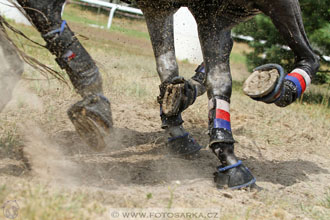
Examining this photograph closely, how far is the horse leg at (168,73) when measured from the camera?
311 centimetres

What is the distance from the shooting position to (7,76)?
251 cm

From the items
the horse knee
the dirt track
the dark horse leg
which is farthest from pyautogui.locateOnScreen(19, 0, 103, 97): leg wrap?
the horse knee

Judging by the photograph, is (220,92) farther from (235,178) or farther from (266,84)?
(235,178)

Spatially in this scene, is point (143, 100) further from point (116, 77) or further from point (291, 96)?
point (291, 96)

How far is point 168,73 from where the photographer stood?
129 inches

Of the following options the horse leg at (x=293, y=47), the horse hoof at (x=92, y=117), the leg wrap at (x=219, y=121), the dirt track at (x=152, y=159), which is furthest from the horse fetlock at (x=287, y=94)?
the horse hoof at (x=92, y=117)

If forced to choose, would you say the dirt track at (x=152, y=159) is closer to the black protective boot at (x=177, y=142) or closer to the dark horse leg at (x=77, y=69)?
the black protective boot at (x=177, y=142)

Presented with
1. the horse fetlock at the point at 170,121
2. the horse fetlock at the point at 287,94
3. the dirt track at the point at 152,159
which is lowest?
the dirt track at the point at 152,159

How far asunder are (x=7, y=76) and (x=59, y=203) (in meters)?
1.10

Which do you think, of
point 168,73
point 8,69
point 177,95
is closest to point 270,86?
point 177,95

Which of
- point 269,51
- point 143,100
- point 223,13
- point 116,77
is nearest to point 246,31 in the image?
point 269,51

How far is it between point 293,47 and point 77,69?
1555mm

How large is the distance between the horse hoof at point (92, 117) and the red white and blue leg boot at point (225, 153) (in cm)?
82

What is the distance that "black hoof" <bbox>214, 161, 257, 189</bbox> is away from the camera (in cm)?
269
